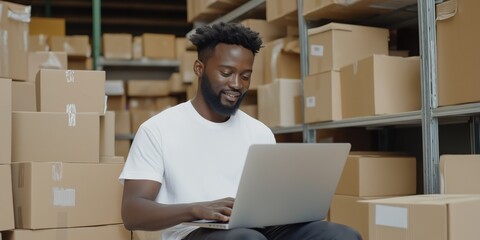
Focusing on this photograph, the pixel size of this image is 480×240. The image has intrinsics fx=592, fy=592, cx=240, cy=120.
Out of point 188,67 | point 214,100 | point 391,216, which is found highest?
point 188,67

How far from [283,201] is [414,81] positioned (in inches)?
49.1

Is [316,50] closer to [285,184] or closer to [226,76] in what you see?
[226,76]

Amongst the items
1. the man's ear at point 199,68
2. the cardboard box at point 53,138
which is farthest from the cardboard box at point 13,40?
the man's ear at point 199,68

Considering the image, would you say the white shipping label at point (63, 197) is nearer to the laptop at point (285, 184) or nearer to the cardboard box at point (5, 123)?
the cardboard box at point (5, 123)

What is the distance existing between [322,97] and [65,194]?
134cm

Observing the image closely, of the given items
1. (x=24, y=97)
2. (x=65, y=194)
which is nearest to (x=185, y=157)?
(x=65, y=194)

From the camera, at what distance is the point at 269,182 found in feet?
5.38

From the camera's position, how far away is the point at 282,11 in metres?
3.37

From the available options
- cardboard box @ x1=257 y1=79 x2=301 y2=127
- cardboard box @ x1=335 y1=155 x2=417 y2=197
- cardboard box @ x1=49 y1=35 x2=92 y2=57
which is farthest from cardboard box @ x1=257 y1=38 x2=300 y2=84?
cardboard box @ x1=49 y1=35 x2=92 y2=57

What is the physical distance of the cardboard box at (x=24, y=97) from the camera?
2793 millimetres

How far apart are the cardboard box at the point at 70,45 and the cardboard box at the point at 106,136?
204 cm

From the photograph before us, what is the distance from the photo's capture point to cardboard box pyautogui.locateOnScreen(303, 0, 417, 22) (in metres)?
2.90

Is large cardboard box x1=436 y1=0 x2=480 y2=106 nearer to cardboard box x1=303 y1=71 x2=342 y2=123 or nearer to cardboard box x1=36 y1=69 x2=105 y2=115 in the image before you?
cardboard box x1=303 y1=71 x2=342 y2=123

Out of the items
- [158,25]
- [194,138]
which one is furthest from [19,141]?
[158,25]
